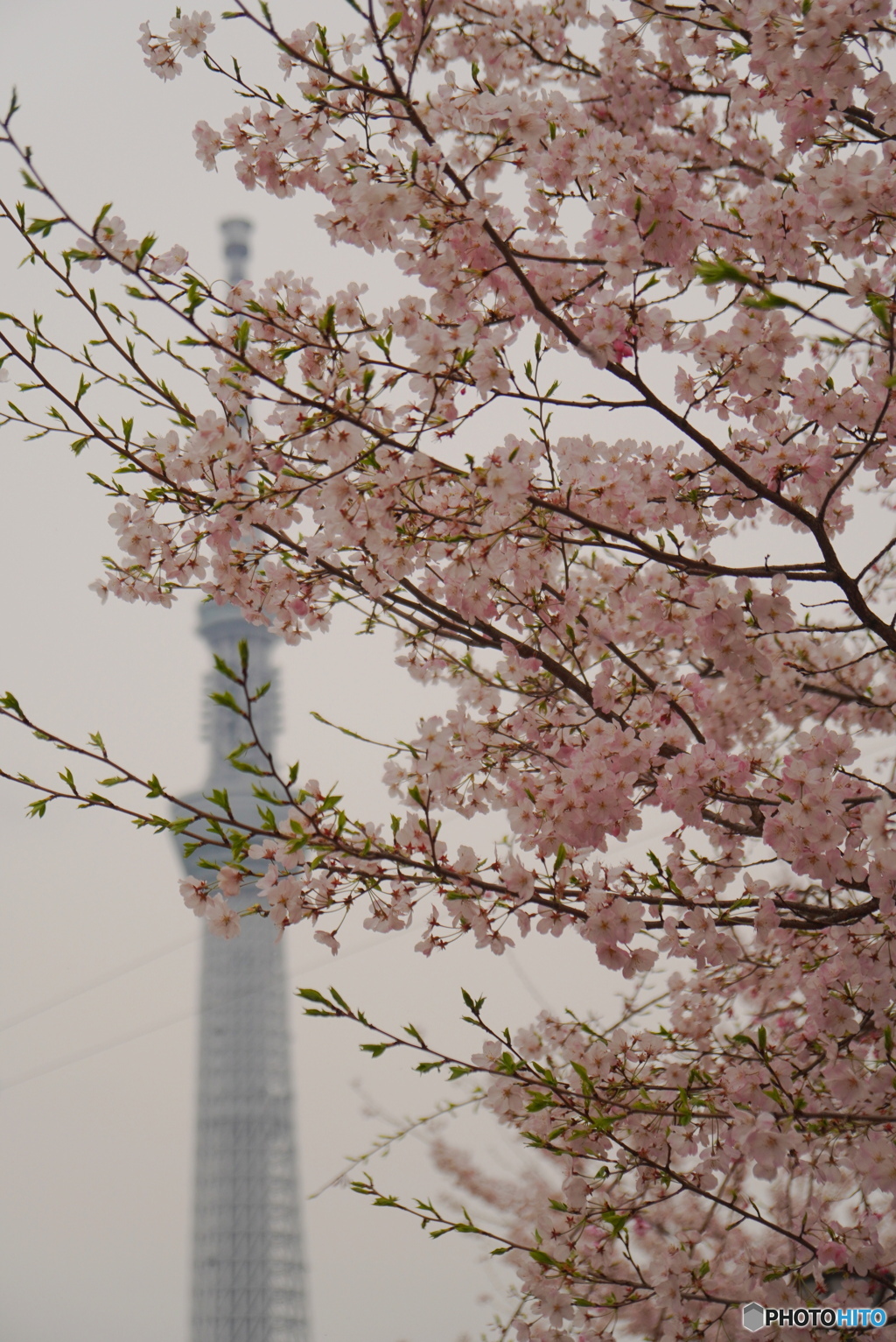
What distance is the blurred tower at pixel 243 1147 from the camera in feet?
79.3

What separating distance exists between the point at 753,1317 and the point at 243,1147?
90.7ft

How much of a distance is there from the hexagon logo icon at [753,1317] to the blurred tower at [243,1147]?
22091mm

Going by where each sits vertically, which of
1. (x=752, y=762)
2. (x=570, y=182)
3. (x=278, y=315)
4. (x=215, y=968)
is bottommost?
(x=752, y=762)

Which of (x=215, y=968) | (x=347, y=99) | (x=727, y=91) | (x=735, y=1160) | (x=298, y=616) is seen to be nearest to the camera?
(x=347, y=99)

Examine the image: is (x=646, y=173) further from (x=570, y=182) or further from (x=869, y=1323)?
(x=869, y=1323)

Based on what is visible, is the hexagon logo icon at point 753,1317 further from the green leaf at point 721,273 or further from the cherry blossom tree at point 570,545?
the green leaf at point 721,273

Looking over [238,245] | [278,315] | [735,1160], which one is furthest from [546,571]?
[238,245]

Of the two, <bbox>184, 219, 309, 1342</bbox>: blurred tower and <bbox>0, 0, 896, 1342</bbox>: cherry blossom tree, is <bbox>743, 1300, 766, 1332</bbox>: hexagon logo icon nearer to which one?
<bbox>0, 0, 896, 1342</bbox>: cherry blossom tree

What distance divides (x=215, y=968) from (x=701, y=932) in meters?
26.8

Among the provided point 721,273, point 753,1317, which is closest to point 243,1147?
point 753,1317

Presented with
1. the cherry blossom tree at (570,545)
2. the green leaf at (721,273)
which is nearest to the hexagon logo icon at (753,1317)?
the cherry blossom tree at (570,545)

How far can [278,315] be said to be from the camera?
1.95m

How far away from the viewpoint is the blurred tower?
24156 millimetres

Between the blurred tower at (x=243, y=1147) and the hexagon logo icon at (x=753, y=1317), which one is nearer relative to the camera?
the hexagon logo icon at (x=753, y=1317)
